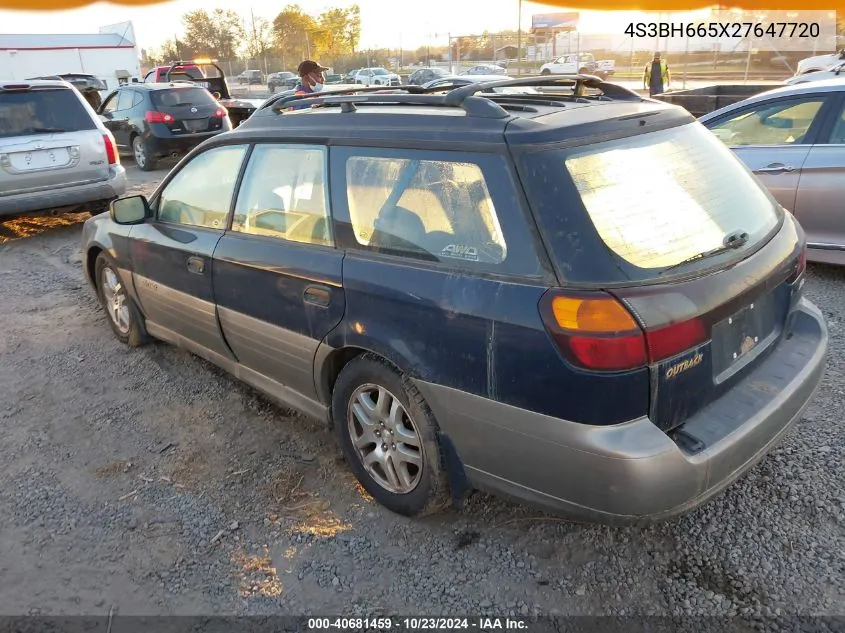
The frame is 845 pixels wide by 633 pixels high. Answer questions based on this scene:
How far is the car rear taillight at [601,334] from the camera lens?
2.06 meters

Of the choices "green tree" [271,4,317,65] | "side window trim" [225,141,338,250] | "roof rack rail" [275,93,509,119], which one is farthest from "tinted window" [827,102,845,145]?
"green tree" [271,4,317,65]

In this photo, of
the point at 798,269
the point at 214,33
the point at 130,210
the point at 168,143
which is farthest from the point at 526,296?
the point at 214,33

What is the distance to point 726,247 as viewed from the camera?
243 cm

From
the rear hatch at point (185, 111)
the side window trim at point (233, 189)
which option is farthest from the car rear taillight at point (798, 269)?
the rear hatch at point (185, 111)

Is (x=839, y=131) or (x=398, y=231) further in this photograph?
(x=839, y=131)

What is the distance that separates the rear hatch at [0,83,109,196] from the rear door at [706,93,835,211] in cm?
665

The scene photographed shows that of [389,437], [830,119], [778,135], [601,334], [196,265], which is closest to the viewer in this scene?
[601,334]

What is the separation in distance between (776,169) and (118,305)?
518cm

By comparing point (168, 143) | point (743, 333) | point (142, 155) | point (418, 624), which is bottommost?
point (418, 624)

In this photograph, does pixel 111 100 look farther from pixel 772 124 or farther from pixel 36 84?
pixel 772 124

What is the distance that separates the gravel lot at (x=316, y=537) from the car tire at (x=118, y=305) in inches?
32.6

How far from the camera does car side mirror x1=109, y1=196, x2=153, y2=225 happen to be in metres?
3.97

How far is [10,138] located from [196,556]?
249 inches

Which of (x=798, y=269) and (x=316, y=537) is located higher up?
(x=798, y=269)
